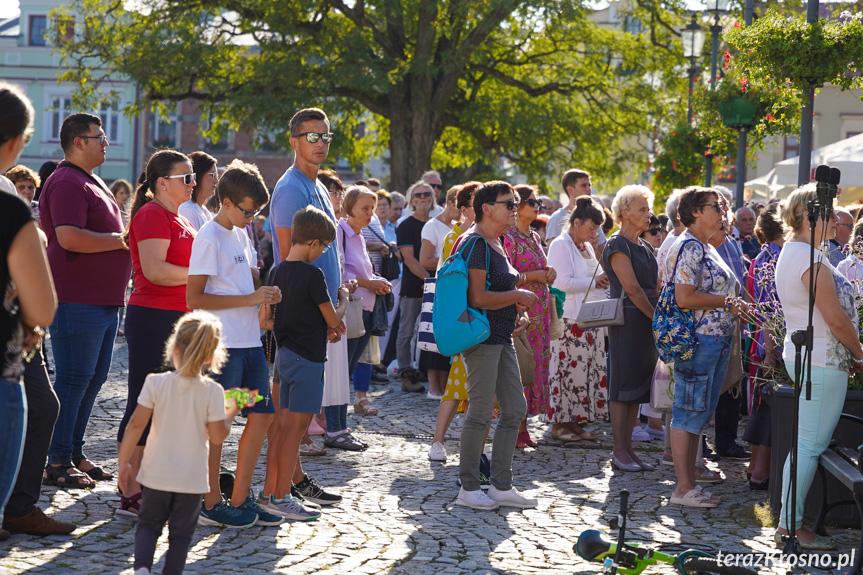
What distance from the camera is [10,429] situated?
339cm

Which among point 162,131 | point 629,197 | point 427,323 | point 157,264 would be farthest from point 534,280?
point 162,131

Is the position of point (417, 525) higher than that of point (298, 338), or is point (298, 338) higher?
point (298, 338)

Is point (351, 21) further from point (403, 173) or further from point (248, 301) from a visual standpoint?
point (248, 301)

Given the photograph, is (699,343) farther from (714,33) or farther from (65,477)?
(714,33)

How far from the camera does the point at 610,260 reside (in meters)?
7.61

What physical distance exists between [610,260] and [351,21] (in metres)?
17.2

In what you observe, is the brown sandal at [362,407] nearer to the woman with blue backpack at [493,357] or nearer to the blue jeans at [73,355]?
the woman with blue backpack at [493,357]

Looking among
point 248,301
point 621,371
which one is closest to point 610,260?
point 621,371

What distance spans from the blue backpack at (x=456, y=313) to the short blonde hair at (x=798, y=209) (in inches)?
66.6

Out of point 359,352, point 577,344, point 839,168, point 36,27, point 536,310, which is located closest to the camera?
point 536,310

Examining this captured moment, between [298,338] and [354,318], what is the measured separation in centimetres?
246

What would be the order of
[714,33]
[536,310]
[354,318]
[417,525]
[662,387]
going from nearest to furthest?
[417,525]
[662,387]
[536,310]
[354,318]
[714,33]

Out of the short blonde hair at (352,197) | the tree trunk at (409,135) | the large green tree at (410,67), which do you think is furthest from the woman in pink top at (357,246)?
the tree trunk at (409,135)

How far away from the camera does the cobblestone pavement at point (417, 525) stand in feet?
16.3
